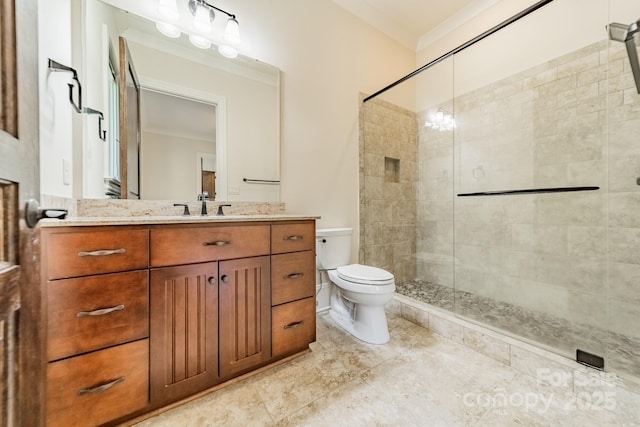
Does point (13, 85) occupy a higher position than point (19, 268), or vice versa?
point (13, 85)

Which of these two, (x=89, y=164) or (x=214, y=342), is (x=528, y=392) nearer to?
(x=214, y=342)

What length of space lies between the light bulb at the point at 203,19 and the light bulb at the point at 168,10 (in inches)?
4.3

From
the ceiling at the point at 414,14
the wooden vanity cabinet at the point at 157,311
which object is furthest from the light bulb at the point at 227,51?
the wooden vanity cabinet at the point at 157,311

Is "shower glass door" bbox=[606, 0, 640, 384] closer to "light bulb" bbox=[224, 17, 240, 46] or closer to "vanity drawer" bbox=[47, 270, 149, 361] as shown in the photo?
"light bulb" bbox=[224, 17, 240, 46]

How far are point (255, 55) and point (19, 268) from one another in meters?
1.83

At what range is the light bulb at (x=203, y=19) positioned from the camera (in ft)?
5.00

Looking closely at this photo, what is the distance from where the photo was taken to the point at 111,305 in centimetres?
93

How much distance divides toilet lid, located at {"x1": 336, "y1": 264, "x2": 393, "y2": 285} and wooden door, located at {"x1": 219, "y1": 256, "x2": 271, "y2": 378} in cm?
59

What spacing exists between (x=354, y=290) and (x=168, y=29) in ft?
6.56

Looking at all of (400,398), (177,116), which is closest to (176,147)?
(177,116)

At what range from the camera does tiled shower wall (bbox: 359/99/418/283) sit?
2359 millimetres

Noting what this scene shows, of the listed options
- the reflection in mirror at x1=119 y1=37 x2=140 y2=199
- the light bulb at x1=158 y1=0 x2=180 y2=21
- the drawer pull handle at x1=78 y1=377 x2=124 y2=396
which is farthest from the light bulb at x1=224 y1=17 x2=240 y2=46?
the drawer pull handle at x1=78 y1=377 x2=124 y2=396

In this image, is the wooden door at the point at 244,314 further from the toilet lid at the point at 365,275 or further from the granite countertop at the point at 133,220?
the toilet lid at the point at 365,275

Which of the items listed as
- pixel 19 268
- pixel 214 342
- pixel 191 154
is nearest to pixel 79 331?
pixel 214 342
